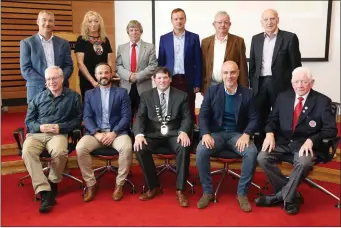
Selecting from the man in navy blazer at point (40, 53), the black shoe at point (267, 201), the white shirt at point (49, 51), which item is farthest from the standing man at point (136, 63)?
the black shoe at point (267, 201)

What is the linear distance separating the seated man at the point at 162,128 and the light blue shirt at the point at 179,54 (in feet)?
1.26

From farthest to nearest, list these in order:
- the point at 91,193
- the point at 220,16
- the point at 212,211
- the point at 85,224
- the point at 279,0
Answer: the point at 279,0 → the point at 220,16 → the point at 91,193 → the point at 212,211 → the point at 85,224

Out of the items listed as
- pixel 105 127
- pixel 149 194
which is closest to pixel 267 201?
pixel 149 194

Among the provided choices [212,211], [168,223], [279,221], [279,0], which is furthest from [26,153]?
[279,0]

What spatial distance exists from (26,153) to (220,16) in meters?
2.36

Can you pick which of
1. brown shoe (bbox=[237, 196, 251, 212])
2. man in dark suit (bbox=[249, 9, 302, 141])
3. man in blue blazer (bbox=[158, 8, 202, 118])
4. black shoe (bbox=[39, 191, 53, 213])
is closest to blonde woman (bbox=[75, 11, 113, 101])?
man in blue blazer (bbox=[158, 8, 202, 118])

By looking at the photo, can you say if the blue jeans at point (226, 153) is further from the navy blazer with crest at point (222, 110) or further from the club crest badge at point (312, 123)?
the club crest badge at point (312, 123)

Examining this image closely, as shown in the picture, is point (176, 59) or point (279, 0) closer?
point (176, 59)

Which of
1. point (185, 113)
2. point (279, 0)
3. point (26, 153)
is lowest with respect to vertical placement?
point (26, 153)

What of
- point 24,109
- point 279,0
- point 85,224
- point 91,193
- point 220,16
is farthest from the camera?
point 24,109

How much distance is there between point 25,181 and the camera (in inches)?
159

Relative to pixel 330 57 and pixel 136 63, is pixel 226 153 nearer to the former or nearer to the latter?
pixel 136 63

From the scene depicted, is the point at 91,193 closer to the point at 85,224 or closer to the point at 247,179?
the point at 85,224

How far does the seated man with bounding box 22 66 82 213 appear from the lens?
346 centimetres
